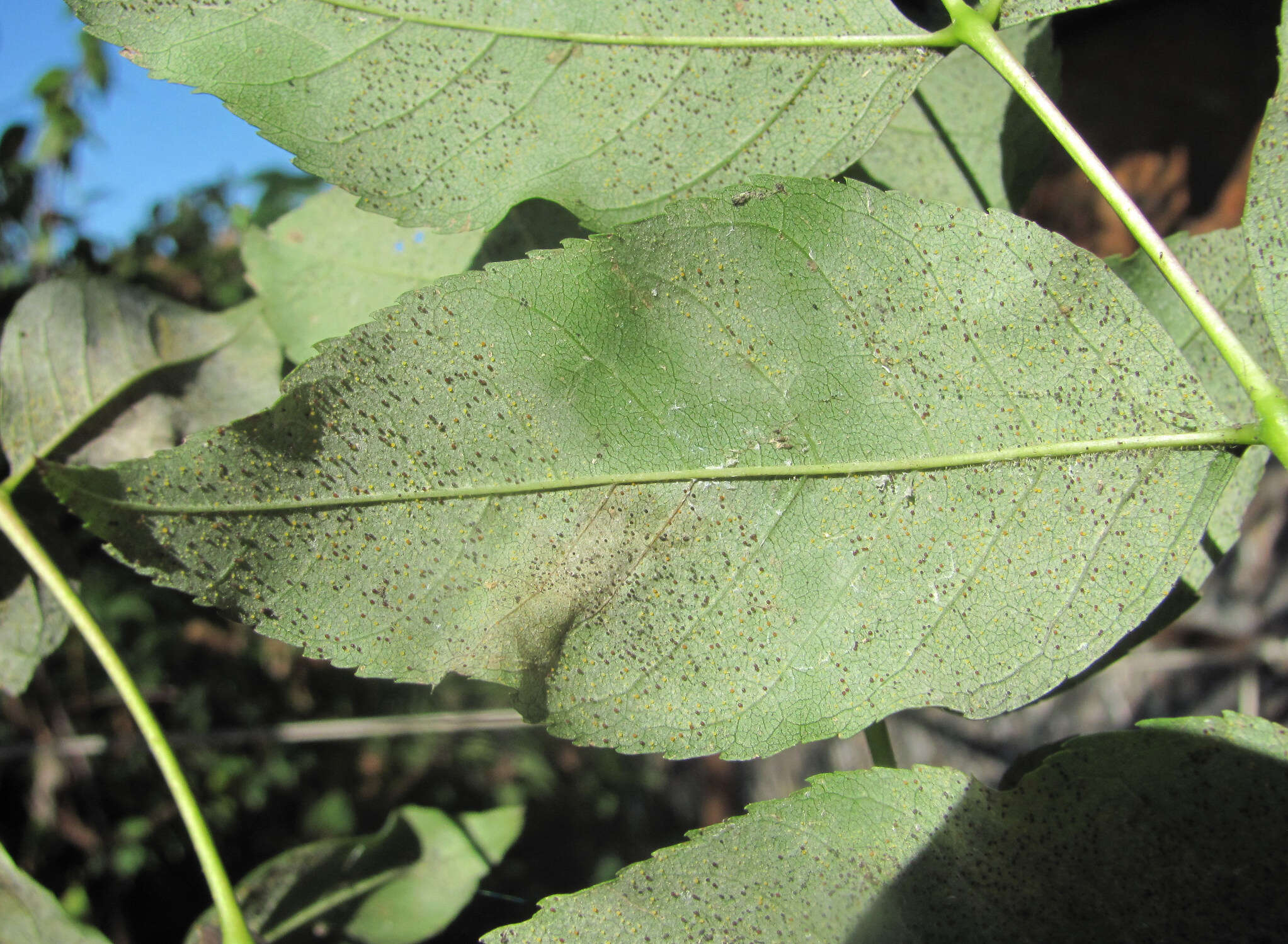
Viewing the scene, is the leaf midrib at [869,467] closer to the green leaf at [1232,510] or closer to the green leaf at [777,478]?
the green leaf at [777,478]

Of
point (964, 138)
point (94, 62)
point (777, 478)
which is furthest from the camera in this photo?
point (94, 62)

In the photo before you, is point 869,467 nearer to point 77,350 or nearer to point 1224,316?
point 1224,316

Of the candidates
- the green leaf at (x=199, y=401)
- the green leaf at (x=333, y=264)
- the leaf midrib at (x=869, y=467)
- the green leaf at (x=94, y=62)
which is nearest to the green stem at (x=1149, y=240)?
the leaf midrib at (x=869, y=467)

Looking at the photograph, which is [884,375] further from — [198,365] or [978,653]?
[198,365]

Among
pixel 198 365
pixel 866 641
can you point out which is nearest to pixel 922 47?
pixel 866 641

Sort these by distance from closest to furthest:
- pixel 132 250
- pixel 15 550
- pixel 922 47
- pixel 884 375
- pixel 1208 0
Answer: pixel 884 375 → pixel 922 47 → pixel 15 550 → pixel 1208 0 → pixel 132 250

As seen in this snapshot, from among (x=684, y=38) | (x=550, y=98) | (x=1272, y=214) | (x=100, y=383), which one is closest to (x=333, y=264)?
(x=100, y=383)

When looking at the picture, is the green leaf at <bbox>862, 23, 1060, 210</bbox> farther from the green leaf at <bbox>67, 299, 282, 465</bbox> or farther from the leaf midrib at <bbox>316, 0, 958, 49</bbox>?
the green leaf at <bbox>67, 299, 282, 465</bbox>
